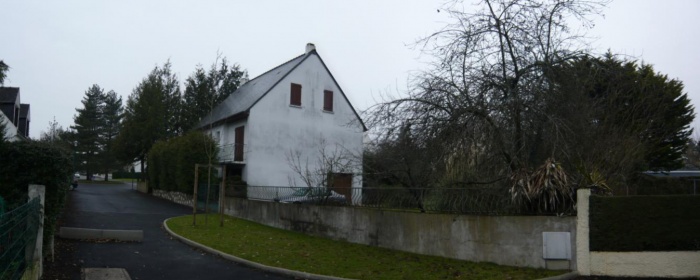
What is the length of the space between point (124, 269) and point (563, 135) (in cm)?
943

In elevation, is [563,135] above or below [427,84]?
below

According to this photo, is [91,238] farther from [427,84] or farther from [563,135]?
[563,135]

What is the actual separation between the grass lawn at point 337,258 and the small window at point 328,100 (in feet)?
53.0

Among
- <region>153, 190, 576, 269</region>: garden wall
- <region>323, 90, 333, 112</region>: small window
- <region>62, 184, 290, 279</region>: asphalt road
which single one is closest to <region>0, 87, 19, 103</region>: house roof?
<region>323, 90, 333, 112</region>: small window

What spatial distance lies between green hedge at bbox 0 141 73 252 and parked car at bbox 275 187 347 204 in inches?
303

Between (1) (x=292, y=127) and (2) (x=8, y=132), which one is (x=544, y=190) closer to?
(1) (x=292, y=127)

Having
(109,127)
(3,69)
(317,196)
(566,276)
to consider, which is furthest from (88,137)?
(566,276)

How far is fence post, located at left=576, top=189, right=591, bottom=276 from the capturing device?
32.1ft

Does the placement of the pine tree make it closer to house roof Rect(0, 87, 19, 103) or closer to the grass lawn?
house roof Rect(0, 87, 19, 103)

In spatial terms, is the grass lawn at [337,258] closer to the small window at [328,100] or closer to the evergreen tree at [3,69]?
the evergreen tree at [3,69]

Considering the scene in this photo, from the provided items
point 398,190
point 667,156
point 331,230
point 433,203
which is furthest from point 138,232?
point 667,156

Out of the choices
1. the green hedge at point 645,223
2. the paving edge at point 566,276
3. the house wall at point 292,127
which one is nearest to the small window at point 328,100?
the house wall at point 292,127

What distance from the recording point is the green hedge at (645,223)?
948 centimetres

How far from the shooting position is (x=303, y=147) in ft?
102
